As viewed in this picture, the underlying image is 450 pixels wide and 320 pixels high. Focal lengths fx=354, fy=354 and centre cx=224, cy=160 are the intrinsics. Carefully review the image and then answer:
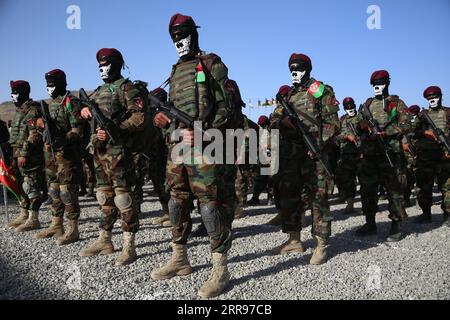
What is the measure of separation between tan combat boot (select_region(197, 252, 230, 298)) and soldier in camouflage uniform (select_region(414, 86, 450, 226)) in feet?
16.6

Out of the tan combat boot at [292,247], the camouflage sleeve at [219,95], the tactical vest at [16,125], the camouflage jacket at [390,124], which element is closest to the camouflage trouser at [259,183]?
the camouflage jacket at [390,124]

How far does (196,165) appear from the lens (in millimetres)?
3551

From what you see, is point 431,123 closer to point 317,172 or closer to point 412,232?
point 412,232

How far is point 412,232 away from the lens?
6.12m

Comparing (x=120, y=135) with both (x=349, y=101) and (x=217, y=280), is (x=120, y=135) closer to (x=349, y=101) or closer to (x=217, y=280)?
(x=217, y=280)

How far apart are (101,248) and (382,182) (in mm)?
4432

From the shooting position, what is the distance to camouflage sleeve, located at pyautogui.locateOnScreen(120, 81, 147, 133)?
424 centimetres

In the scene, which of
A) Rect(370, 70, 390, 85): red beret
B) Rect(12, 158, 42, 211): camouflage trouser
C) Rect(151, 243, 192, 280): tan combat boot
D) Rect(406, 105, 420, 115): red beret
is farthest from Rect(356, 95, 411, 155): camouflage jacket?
Rect(406, 105, 420, 115): red beret

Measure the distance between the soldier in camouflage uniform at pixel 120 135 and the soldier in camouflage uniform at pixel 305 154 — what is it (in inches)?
75.3

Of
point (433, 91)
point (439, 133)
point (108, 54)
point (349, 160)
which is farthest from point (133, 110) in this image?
point (349, 160)

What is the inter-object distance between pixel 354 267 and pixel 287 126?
192 centimetres

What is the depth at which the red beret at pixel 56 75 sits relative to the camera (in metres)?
5.41

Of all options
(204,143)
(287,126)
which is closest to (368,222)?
(287,126)
